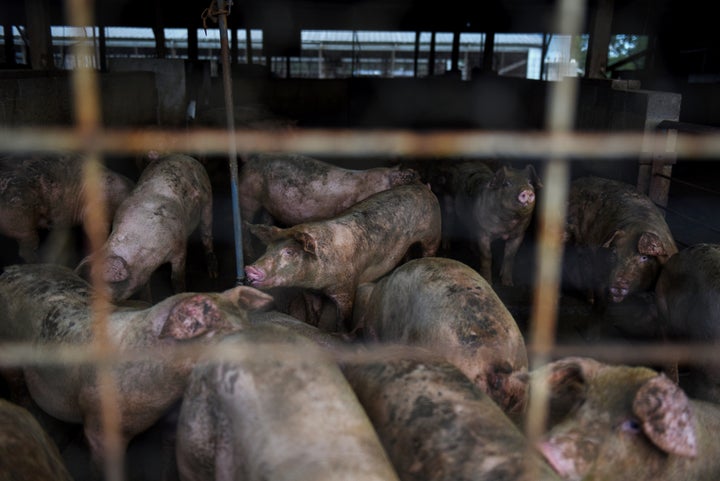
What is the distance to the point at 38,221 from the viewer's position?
14.8ft

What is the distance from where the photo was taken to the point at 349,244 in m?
4.03

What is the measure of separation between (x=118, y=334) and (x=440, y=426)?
1.27m

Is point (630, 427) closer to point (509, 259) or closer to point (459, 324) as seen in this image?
point (459, 324)

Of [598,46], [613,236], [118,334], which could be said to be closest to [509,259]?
[613,236]

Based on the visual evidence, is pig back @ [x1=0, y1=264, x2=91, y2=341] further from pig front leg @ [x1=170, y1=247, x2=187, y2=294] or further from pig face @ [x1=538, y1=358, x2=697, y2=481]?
pig face @ [x1=538, y1=358, x2=697, y2=481]

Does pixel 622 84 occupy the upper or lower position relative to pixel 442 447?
upper

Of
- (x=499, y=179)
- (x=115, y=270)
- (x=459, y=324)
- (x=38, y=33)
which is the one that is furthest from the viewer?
(x=38, y=33)

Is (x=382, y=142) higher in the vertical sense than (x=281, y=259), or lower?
higher

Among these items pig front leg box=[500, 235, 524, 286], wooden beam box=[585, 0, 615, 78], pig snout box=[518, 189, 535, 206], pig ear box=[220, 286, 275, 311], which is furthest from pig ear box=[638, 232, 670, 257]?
wooden beam box=[585, 0, 615, 78]

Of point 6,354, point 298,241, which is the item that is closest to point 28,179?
point 298,241

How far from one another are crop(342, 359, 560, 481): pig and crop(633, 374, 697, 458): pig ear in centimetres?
29

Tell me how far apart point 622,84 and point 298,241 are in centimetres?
345

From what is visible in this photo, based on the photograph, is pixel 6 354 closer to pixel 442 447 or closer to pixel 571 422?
pixel 442 447

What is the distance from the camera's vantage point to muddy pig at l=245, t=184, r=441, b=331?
3.64 metres
